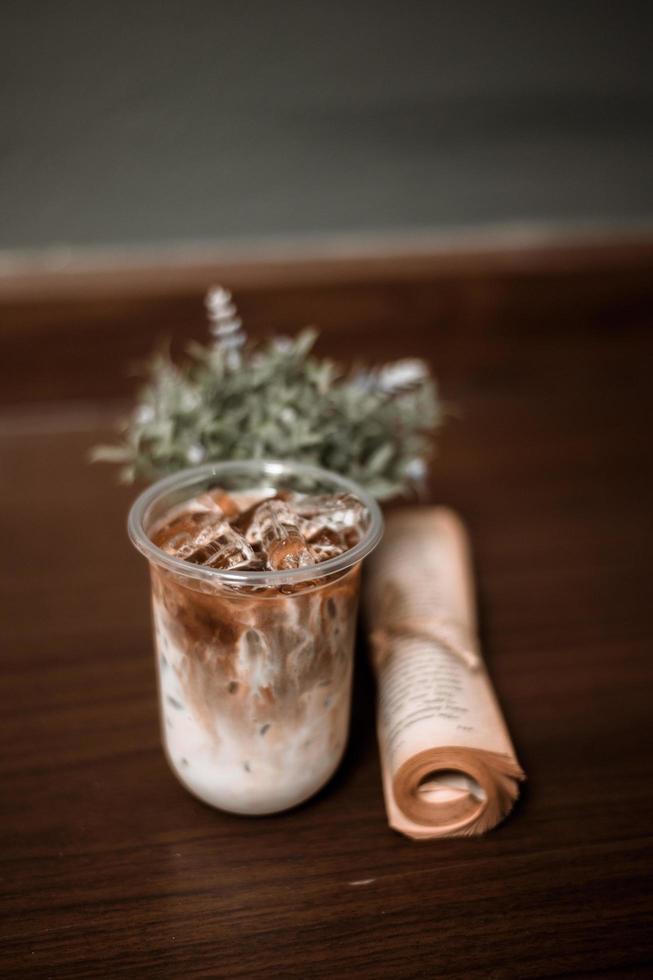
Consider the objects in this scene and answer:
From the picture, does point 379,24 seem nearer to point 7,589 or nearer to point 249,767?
point 7,589

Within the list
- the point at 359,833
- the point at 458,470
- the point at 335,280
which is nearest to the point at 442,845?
the point at 359,833

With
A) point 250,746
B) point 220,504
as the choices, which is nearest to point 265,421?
Answer: point 220,504

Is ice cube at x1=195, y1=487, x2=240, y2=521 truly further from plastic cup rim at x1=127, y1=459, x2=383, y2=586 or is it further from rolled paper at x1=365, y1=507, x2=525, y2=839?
rolled paper at x1=365, y1=507, x2=525, y2=839

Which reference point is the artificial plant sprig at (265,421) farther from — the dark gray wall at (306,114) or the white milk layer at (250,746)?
the dark gray wall at (306,114)

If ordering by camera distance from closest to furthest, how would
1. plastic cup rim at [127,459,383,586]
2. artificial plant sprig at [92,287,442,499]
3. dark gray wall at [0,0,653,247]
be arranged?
plastic cup rim at [127,459,383,586]
artificial plant sprig at [92,287,442,499]
dark gray wall at [0,0,653,247]

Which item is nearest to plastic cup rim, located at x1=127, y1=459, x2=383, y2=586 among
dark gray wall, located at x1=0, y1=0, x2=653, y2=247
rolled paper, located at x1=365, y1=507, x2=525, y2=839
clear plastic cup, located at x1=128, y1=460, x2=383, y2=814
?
clear plastic cup, located at x1=128, y1=460, x2=383, y2=814
